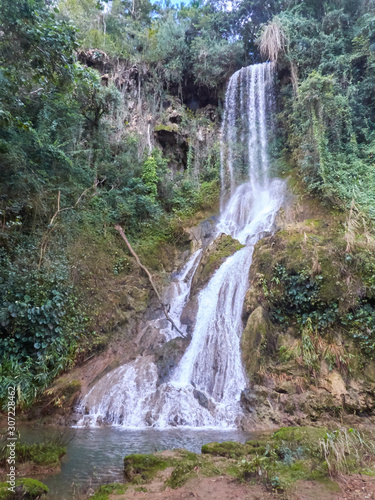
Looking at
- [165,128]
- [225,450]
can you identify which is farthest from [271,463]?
[165,128]

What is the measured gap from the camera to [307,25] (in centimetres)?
1609

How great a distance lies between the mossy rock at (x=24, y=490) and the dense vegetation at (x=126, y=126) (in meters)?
4.21

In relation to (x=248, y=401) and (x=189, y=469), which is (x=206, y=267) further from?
(x=189, y=469)

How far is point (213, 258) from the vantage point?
11.6m

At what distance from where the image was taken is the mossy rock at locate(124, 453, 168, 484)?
3.81 metres

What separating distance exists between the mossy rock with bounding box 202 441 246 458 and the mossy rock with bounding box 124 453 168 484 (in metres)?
0.74

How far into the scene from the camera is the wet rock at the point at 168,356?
827 cm

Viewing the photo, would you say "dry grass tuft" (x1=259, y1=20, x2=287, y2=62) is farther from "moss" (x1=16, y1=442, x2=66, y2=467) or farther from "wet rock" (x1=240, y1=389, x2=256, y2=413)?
"moss" (x1=16, y1=442, x2=66, y2=467)

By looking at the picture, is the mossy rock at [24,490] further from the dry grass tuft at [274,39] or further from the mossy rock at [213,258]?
the dry grass tuft at [274,39]

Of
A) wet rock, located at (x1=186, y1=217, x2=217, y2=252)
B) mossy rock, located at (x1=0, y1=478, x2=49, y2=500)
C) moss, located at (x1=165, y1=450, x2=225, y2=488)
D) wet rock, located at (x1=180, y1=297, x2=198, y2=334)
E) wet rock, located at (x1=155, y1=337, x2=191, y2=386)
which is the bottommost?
moss, located at (x1=165, y1=450, x2=225, y2=488)

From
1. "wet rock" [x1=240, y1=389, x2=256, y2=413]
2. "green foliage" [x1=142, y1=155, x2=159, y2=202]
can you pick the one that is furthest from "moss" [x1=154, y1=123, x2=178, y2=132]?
"wet rock" [x1=240, y1=389, x2=256, y2=413]

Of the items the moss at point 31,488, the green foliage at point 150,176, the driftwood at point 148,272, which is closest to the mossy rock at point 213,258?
the driftwood at point 148,272

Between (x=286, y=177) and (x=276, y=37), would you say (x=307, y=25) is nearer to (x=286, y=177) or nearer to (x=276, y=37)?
(x=276, y=37)

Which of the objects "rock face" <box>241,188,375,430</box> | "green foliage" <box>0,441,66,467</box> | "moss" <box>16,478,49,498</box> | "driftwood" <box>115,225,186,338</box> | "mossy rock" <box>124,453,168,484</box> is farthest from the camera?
"driftwood" <box>115,225,186,338</box>
